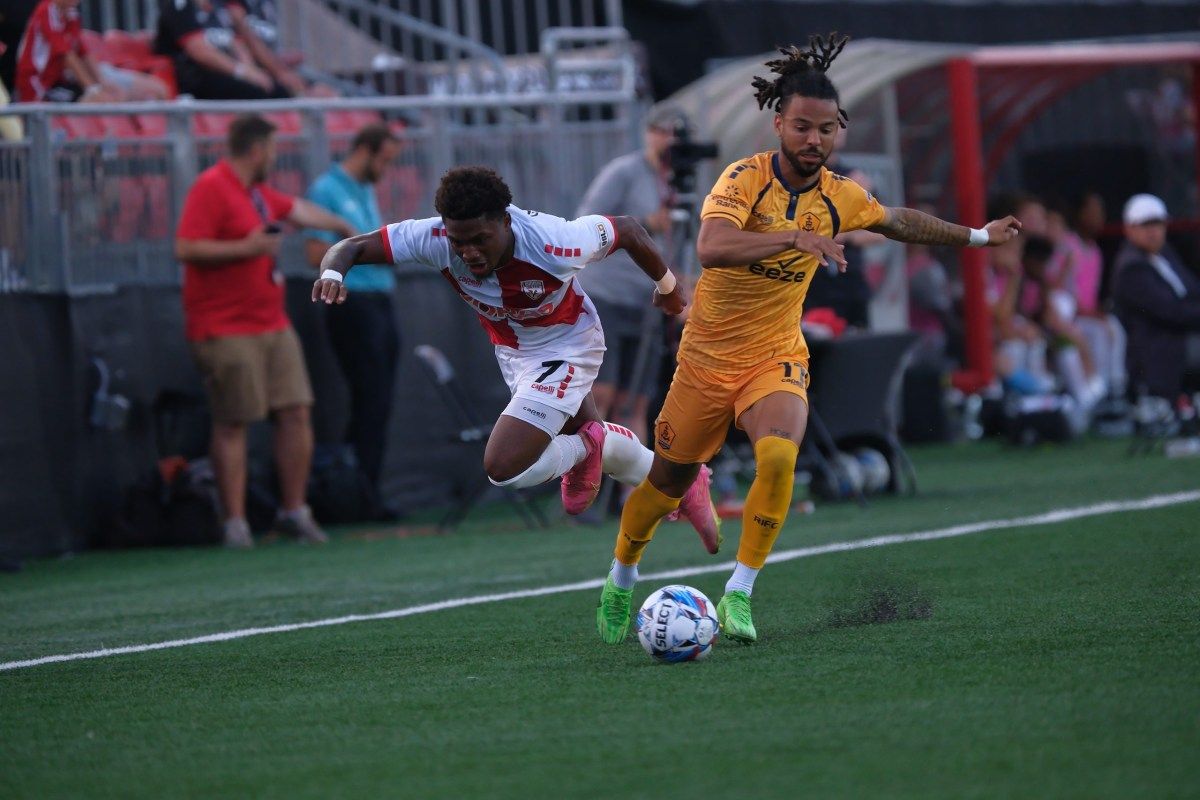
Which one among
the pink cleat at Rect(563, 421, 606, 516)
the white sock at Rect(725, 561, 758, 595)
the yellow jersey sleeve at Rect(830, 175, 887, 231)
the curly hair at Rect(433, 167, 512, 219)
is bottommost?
the white sock at Rect(725, 561, 758, 595)

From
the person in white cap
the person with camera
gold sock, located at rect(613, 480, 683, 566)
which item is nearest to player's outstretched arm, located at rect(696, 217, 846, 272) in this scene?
gold sock, located at rect(613, 480, 683, 566)

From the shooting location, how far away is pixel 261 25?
1571cm

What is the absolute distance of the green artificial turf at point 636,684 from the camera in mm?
4699

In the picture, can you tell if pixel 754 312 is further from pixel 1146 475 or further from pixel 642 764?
pixel 1146 475

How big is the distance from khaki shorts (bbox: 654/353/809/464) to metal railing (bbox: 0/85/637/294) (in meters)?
6.01

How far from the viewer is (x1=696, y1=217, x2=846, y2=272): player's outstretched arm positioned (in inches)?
257

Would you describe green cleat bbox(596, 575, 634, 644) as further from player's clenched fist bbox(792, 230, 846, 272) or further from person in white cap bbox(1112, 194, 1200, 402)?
person in white cap bbox(1112, 194, 1200, 402)

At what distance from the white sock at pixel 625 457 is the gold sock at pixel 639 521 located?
558mm

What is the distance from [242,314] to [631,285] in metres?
2.69

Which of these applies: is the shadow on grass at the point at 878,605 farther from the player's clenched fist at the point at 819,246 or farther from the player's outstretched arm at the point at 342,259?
the player's outstretched arm at the point at 342,259

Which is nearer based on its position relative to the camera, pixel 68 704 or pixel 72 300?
pixel 68 704

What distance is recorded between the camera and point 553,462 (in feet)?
26.0

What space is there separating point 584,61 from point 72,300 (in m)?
5.59

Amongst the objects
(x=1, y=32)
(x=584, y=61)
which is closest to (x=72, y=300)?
(x=1, y=32)
